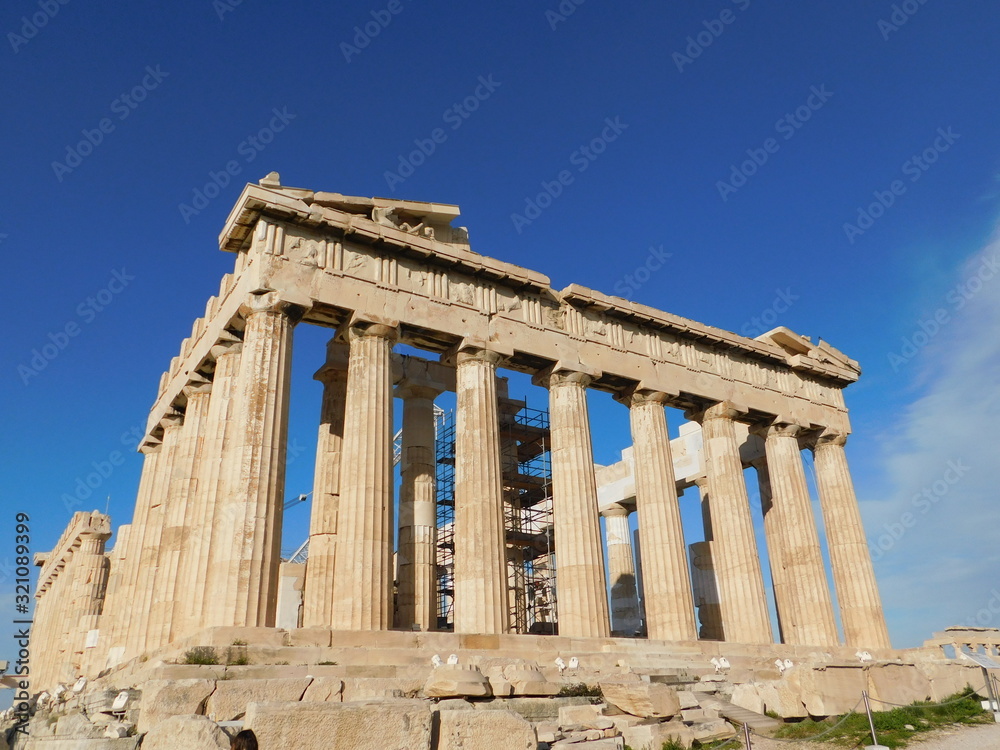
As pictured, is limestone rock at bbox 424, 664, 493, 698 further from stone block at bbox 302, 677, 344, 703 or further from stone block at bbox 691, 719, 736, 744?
stone block at bbox 691, 719, 736, 744

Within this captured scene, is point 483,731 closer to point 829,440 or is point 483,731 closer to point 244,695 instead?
point 244,695

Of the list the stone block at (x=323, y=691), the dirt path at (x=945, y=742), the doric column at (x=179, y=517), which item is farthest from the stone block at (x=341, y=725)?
the doric column at (x=179, y=517)

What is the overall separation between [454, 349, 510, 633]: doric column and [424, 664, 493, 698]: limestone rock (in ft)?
24.8

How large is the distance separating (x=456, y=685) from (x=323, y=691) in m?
2.04

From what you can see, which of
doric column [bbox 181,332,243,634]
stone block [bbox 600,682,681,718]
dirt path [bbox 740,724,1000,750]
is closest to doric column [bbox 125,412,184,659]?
doric column [bbox 181,332,243,634]

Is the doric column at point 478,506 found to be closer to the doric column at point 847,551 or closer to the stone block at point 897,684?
the stone block at point 897,684

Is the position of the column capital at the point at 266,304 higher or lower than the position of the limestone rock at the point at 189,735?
higher

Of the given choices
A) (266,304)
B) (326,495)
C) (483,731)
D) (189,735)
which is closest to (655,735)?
(483,731)

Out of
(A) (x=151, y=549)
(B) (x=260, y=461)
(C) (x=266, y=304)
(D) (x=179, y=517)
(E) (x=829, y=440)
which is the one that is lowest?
(A) (x=151, y=549)

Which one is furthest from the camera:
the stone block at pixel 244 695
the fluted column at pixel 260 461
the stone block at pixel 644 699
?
the fluted column at pixel 260 461

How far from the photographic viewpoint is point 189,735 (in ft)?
28.8

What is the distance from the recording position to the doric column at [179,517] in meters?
22.4

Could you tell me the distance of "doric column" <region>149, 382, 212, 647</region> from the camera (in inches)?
883

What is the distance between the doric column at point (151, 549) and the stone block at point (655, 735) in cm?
1537
